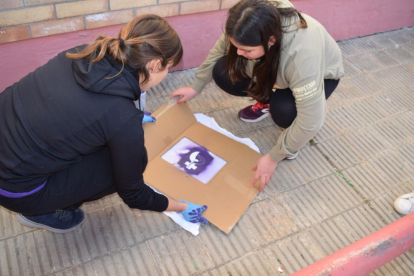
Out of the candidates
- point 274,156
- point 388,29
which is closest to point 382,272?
point 274,156

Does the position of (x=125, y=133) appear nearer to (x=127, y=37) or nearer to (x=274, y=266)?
(x=127, y=37)

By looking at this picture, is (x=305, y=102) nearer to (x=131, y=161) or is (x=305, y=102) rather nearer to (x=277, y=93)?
(x=277, y=93)

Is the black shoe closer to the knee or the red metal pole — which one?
the knee

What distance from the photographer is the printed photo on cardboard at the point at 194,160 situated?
1.72m

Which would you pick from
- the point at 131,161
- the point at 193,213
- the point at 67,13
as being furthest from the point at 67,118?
the point at 67,13

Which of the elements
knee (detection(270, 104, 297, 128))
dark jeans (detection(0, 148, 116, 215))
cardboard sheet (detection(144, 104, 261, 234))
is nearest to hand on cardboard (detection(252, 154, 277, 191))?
cardboard sheet (detection(144, 104, 261, 234))

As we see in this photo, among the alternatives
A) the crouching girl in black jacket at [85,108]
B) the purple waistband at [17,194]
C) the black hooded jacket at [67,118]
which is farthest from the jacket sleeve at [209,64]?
the purple waistband at [17,194]

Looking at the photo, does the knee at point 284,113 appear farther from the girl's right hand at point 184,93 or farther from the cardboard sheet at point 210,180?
the girl's right hand at point 184,93

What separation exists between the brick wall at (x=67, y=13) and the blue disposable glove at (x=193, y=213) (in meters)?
1.04

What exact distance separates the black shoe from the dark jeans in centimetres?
14

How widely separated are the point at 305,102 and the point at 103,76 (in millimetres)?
787

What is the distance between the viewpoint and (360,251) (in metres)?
0.64

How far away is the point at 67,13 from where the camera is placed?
1.72 metres

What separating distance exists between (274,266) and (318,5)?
1.82m
